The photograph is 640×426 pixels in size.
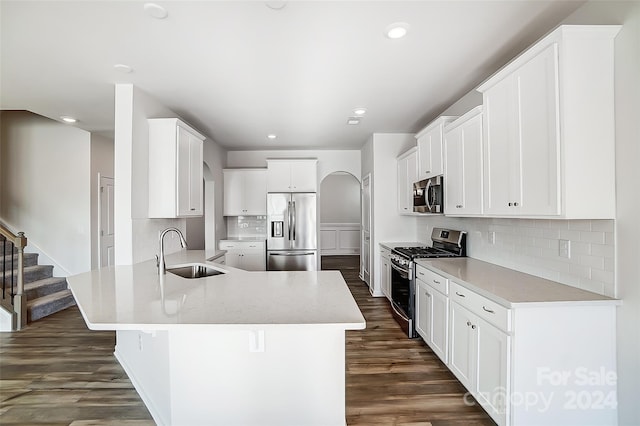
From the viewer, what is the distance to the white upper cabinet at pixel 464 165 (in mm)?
2574

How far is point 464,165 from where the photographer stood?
9.21 ft

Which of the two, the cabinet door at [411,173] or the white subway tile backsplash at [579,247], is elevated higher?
the cabinet door at [411,173]

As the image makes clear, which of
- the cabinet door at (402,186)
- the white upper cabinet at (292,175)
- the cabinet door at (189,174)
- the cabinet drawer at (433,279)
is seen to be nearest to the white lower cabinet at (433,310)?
the cabinet drawer at (433,279)

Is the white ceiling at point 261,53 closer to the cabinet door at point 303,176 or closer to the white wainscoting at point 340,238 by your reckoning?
the cabinet door at point 303,176

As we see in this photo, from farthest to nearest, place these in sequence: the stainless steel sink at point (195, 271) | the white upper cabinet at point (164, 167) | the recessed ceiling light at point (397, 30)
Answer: the white upper cabinet at point (164, 167), the stainless steel sink at point (195, 271), the recessed ceiling light at point (397, 30)

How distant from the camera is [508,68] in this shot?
2.09 m

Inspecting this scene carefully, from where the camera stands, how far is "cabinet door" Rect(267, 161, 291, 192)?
221 inches

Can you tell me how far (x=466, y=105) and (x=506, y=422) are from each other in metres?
2.90

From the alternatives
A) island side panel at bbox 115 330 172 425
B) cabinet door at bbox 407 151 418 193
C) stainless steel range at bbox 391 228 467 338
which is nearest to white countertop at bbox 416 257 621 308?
stainless steel range at bbox 391 228 467 338

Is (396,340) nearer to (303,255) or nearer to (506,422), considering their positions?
(506,422)

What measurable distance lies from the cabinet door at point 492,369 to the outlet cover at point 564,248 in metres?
0.73

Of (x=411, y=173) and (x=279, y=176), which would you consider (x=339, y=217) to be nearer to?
(x=279, y=176)

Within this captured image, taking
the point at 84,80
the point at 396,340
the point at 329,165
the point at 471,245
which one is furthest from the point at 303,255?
the point at 84,80

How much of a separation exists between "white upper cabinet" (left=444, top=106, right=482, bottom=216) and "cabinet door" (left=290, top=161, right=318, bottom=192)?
282 cm
